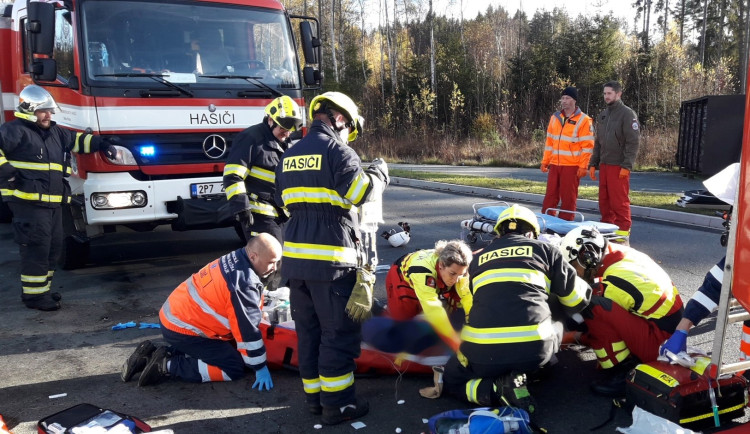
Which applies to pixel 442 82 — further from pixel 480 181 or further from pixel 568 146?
pixel 568 146

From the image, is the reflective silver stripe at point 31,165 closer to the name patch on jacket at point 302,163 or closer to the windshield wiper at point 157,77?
the windshield wiper at point 157,77

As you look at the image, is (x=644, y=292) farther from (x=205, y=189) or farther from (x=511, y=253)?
(x=205, y=189)

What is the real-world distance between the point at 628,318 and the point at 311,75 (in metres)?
4.59

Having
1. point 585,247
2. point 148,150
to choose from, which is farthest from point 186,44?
point 585,247

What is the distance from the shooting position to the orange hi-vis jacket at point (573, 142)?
7.79 metres

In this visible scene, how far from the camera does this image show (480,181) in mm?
13242

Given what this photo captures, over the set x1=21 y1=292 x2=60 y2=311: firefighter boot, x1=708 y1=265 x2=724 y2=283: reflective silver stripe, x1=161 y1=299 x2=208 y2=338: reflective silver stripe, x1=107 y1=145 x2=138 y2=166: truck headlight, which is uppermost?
x1=107 y1=145 x2=138 y2=166: truck headlight

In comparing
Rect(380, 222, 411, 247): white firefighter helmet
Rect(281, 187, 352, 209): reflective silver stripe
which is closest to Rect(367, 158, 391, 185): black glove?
Rect(281, 187, 352, 209): reflective silver stripe

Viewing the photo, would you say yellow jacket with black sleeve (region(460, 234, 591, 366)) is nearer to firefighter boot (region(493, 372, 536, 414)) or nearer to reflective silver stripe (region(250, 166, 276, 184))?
firefighter boot (region(493, 372, 536, 414))

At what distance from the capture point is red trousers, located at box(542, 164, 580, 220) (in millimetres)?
7840

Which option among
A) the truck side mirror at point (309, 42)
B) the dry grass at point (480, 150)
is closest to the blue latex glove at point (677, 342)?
the truck side mirror at point (309, 42)

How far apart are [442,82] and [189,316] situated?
2824 centimetres

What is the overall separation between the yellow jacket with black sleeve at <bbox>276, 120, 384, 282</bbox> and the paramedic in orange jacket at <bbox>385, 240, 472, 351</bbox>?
0.69 m

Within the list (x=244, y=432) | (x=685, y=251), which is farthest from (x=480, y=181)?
(x=244, y=432)
